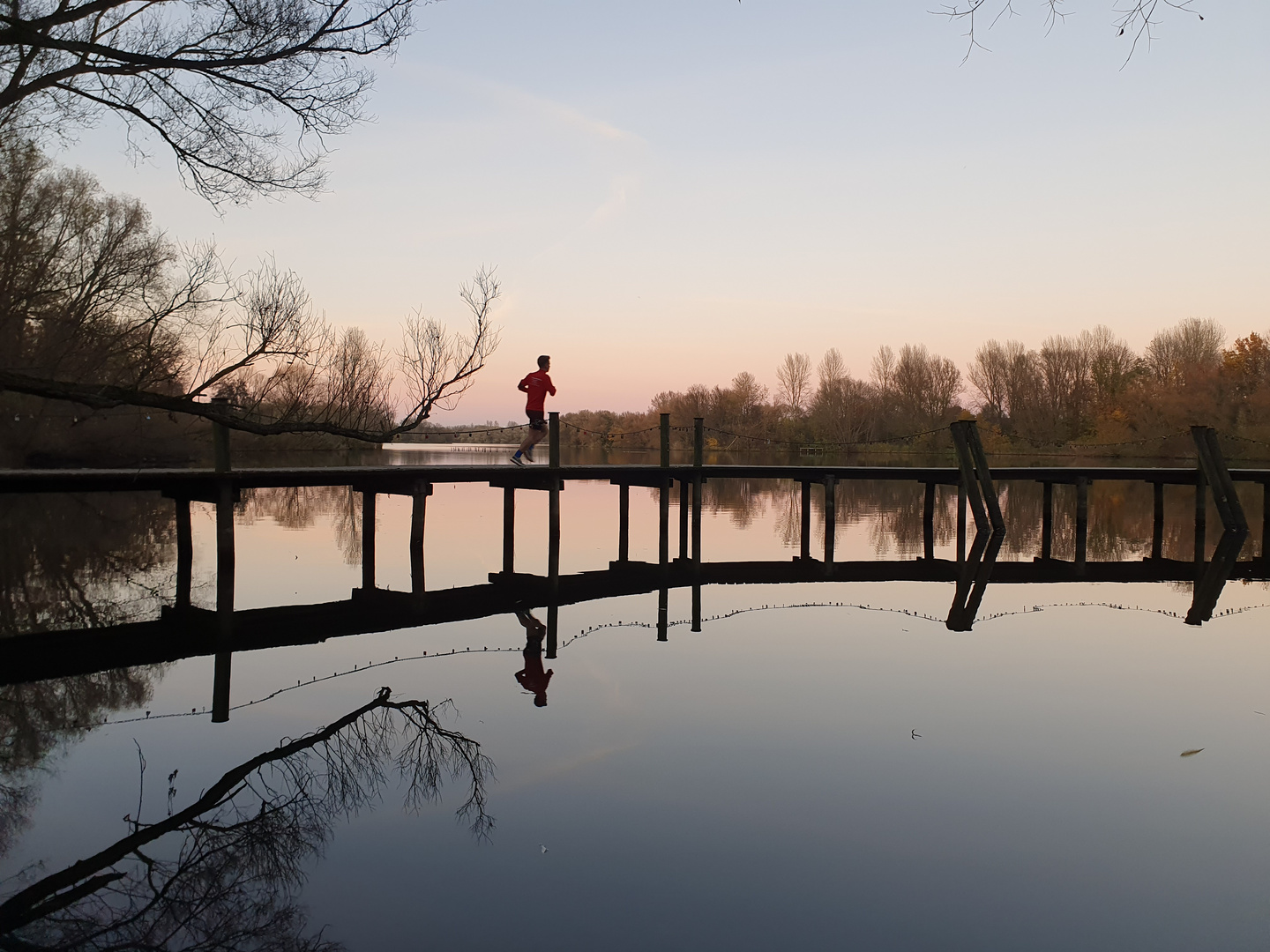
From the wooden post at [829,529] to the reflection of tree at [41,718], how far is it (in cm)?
1128

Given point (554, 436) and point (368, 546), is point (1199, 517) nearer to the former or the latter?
point (554, 436)

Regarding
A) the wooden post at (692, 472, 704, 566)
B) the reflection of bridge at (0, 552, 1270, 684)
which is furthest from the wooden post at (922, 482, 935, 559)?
the wooden post at (692, 472, 704, 566)

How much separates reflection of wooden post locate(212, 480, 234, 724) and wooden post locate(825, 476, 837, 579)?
9634 mm

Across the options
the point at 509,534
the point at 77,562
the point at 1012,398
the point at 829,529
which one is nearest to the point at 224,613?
the point at 509,534

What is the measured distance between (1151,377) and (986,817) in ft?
226

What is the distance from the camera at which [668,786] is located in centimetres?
655

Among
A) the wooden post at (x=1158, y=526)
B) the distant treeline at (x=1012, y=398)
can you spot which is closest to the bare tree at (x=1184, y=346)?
the distant treeline at (x=1012, y=398)

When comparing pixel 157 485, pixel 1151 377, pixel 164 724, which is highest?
pixel 1151 377

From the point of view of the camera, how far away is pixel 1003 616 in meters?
13.4

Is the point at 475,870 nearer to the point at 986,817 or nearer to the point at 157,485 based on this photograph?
the point at 986,817

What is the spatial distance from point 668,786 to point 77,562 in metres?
15.3

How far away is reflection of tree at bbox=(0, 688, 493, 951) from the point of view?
180 inches

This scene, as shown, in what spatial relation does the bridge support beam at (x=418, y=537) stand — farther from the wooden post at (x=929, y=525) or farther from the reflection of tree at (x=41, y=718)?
the wooden post at (x=929, y=525)

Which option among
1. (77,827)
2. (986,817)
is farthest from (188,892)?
(986,817)
